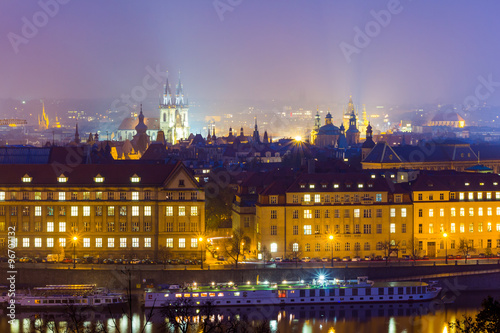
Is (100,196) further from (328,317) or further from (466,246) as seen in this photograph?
(466,246)

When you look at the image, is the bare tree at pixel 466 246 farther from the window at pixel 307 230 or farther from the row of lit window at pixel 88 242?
the row of lit window at pixel 88 242

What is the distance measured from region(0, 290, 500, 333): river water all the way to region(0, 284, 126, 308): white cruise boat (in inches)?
49.6

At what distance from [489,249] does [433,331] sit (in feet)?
64.7

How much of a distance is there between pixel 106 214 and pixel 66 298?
10.7m

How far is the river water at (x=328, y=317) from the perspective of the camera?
2251 inches

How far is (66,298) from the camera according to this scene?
62.9 metres

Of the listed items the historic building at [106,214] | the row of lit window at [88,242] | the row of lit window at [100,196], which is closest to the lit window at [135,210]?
the historic building at [106,214]

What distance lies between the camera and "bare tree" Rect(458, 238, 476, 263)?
7329 centimetres

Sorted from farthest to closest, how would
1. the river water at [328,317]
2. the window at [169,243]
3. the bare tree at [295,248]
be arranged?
the window at [169,243]
the bare tree at [295,248]
the river water at [328,317]

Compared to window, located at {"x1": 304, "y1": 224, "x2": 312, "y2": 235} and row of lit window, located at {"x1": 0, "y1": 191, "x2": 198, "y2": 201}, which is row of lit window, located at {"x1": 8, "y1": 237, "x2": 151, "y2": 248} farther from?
window, located at {"x1": 304, "y1": 224, "x2": 312, "y2": 235}

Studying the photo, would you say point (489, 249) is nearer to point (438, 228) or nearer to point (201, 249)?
point (438, 228)

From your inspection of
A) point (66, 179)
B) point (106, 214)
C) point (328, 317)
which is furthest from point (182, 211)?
point (328, 317)

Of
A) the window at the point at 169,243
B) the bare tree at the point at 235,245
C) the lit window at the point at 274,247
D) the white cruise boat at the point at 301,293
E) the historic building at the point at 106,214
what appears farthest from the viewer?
the lit window at the point at 274,247

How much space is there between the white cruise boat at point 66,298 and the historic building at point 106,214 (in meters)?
7.50
